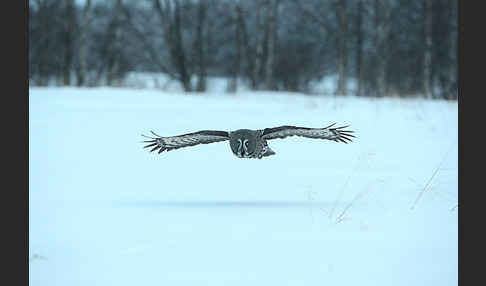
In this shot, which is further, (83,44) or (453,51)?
(453,51)

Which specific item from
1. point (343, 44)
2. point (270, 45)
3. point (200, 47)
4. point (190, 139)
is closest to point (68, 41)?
point (200, 47)

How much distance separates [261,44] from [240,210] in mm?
16373

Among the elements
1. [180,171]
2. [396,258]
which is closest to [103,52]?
[180,171]

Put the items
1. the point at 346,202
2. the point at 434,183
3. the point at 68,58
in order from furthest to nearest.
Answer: the point at 68,58 → the point at 434,183 → the point at 346,202

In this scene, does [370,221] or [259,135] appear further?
[259,135]

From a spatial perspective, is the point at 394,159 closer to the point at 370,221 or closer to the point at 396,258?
the point at 370,221

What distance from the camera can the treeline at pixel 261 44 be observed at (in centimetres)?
2017

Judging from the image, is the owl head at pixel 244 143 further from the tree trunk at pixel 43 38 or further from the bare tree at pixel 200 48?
the tree trunk at pixel 43 38

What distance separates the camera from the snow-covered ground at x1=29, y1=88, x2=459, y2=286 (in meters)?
3.32

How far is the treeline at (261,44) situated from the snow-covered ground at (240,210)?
34.2ft

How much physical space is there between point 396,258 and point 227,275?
0.94 m

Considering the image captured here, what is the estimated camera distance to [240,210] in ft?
15.6

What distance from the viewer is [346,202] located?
5051 mm

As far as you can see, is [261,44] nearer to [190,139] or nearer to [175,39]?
[175,39]
